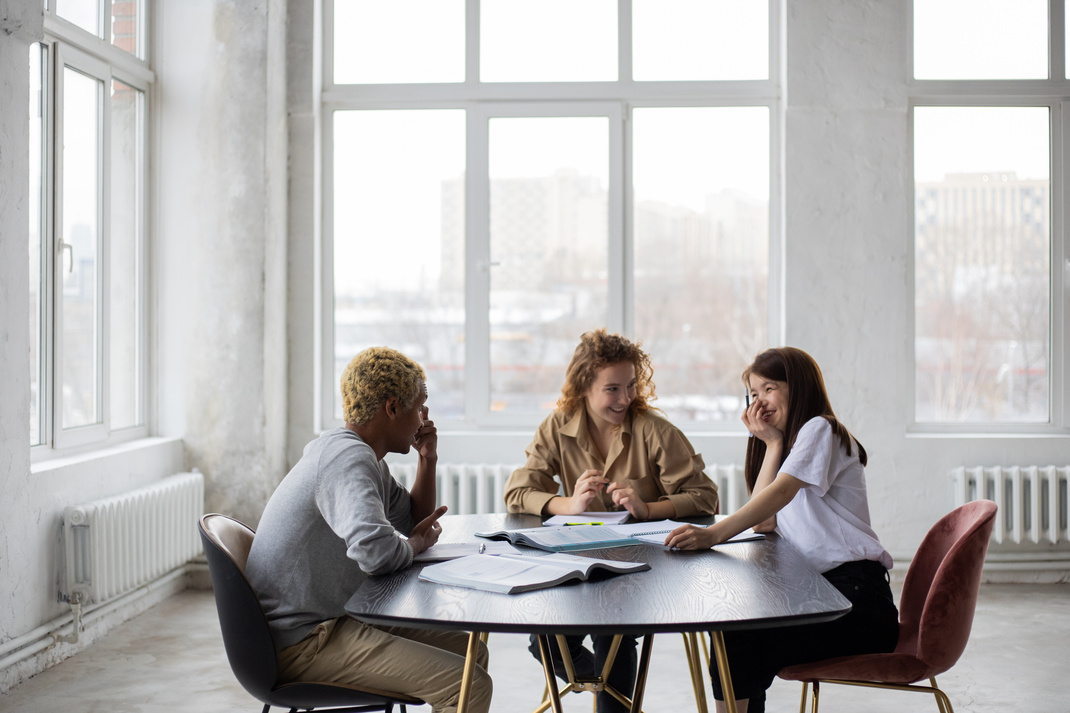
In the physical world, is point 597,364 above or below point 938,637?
above

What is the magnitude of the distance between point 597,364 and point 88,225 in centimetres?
273

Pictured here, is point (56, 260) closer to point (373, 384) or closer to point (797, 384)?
point (373, 384)

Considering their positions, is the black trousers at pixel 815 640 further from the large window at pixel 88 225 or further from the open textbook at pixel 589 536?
the large window at pixel 88 225

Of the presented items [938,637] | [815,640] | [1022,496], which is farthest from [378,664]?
[1022,496]

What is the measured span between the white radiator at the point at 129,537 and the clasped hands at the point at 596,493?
2.16 meters

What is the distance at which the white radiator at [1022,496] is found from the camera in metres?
4.68

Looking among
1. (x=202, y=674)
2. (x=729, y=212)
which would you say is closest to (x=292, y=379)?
(x=202, y=674)

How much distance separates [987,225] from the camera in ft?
16.7

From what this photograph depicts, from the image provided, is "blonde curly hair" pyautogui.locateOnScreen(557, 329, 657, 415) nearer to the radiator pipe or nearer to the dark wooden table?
the dark wooden table

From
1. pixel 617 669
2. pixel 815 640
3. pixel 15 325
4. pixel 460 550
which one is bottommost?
pixel 617 669

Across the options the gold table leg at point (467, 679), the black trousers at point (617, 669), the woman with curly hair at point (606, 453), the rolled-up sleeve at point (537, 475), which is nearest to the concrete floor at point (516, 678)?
the black trousers at point (617, 669)

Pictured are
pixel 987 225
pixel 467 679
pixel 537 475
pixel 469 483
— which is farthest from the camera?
pixel 987 225

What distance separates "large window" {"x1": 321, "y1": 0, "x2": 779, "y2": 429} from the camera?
16.8 feet

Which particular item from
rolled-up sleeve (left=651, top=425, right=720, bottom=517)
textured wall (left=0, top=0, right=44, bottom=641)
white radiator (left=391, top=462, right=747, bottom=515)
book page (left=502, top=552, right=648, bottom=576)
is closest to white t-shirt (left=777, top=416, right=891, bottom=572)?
rolled-up sleeve (left=651, top=425, right=720, bottom=517)
